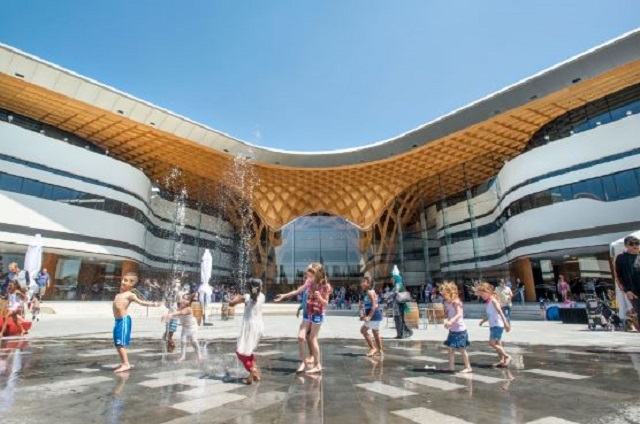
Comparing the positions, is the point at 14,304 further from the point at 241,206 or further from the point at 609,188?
the point at 241,206

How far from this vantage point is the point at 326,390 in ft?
14.9

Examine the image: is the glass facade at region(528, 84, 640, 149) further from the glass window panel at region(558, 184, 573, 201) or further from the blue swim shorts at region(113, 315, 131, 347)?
the blue swim shorts at region(113, 315, 131, 347)

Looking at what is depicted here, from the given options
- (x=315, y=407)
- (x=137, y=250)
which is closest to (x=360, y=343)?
(x=315, y=407)

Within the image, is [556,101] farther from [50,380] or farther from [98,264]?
[98,264]

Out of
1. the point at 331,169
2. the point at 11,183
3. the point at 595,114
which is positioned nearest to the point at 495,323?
Answer: the point at 595,114

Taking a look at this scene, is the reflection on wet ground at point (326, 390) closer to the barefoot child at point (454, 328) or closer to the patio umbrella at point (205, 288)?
the barefoot child at point (454, 328)

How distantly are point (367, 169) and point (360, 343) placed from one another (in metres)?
25.2

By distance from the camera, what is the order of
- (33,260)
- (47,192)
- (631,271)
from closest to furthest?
1. (631,271)
2. (33,260)
3. (47,192)

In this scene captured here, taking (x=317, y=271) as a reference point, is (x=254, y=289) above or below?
below

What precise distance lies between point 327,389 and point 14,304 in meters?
10.5

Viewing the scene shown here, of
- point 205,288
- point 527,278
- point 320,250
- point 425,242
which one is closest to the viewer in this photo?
point 205,288

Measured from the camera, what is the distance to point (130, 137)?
2653 cm

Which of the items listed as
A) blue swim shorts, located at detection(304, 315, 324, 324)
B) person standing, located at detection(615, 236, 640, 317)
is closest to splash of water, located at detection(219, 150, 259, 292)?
blue swim shorts, located at detection(304, 315, 324, 324)

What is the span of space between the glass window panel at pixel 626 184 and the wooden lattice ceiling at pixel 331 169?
5095 mm
